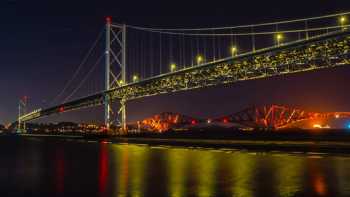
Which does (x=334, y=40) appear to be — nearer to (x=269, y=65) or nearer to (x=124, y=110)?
(x=269, y=65)

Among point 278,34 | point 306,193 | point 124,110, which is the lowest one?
point 306,193

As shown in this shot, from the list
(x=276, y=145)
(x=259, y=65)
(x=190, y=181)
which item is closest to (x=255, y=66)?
(x=259, y=65)

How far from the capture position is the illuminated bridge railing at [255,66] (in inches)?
1325

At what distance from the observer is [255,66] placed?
40438mm

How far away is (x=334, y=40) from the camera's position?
106 feet

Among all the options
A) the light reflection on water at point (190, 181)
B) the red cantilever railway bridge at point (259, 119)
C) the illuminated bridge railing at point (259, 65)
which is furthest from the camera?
the red cantilever railway bridge at point (259, 119)

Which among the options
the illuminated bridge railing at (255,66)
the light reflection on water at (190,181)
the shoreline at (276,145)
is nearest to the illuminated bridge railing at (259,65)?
the illuminated bridge railing at (255,66)

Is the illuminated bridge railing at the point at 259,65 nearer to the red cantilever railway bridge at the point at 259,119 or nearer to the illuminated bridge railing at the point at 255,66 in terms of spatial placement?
the illuminated bridge railing at the point at 255,66

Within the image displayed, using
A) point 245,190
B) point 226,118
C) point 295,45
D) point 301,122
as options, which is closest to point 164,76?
point 295,45

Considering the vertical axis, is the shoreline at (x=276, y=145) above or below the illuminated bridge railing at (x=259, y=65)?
below

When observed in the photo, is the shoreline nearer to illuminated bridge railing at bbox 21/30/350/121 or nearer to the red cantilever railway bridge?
illuminated bridge railing at bbox 21/30/350/121

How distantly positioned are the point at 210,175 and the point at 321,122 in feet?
355

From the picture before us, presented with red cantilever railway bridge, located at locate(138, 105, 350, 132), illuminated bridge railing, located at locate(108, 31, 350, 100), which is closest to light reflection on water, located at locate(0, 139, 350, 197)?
illuminated bridge railing, located at locate(108, 31, 350, 100)

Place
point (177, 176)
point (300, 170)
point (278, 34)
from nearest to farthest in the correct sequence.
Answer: point (177, 176) → point (300, 170) → point (278, 34)
